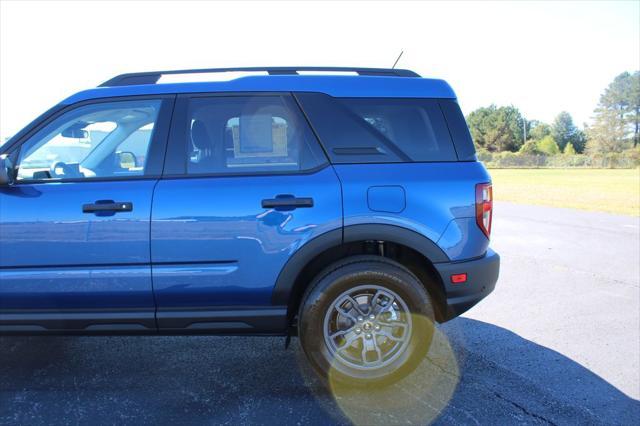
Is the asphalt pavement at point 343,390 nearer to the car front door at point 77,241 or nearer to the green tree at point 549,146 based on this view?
the car front door at point 77,241

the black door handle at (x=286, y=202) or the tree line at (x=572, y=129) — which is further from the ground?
the tree line at (x=572, y=129)

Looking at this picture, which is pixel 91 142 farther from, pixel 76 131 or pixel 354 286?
pixel 354 286

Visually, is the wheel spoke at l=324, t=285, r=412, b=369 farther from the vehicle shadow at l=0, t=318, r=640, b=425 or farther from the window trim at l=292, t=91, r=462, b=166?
the window trim at l=292, t=91, r=462, b=166

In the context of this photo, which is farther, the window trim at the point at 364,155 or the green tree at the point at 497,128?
the green tree at the point at 497,128

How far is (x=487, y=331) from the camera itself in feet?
13.4

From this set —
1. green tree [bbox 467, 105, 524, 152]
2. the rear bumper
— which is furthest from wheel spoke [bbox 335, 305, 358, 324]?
green tree [bbox 467, 105, 524, 152]

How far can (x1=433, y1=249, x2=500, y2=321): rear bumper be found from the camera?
303 cm

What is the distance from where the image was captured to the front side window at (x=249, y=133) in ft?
9.87

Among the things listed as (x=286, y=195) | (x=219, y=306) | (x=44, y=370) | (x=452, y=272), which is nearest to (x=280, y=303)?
(x=219, y=306)

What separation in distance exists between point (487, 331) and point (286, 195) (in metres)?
2.34

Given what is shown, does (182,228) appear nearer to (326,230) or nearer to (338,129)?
(326,230)

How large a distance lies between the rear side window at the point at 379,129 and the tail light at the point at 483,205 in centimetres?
27

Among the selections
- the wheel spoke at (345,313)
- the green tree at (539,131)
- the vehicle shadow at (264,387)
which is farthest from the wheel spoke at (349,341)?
the green tree at (539,131)

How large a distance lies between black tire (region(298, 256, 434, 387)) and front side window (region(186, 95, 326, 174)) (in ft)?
2.47
